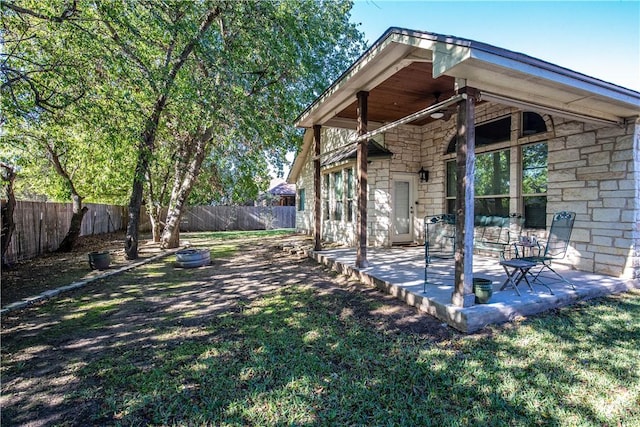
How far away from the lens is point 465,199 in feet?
10.9

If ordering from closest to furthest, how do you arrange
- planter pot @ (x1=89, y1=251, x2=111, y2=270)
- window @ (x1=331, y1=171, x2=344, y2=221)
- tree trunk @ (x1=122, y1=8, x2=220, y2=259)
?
tree trunk @ (x1=122, y1=8, x2=220, y2=259)
planter pot @ (x1=89, y1=251, x2=111, y2=270)
window @ (x1=331, y1=171, x2=344, y2=221)

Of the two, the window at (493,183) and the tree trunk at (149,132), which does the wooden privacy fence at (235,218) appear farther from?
the window at (493,183)

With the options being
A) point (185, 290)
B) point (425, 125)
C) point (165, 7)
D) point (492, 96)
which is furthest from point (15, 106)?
point (425, 125)

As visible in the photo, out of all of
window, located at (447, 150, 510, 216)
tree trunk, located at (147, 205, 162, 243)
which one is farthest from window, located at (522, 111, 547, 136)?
tree trunk, located at (147, 205, 162, 243)

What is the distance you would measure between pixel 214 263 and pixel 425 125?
6.93m

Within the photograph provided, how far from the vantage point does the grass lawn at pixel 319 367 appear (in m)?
2.04

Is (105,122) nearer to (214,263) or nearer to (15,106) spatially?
(15,106)

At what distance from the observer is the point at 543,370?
248cm

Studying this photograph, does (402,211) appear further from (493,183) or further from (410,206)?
(493,183)

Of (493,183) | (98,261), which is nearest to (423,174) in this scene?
(493,183)

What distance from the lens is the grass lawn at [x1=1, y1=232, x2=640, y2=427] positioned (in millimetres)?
2043

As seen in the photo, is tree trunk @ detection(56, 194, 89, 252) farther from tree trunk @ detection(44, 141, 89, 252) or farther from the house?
the house

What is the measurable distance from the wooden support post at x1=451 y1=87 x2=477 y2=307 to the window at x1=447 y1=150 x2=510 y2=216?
3.54 meters

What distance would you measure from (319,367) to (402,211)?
6.47 metres
